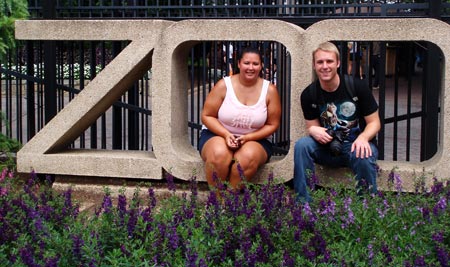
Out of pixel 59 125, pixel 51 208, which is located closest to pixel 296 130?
pixel 59 125

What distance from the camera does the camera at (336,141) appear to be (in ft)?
17.8

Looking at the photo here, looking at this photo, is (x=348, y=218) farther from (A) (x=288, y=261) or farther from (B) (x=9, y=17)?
(B) (x=9, y=17)

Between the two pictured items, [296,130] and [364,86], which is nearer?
[364,86]

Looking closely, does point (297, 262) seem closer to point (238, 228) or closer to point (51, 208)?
point (238, 228)

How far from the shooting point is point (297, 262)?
3.32 m

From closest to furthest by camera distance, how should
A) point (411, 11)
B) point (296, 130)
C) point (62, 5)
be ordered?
point (296, 130) < point (411, 11) < point (62, 5)

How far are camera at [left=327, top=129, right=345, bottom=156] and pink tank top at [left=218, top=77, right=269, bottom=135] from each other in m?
0.54

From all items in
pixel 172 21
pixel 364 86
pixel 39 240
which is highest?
pixel 172 21

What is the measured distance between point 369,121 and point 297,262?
2.39 meters

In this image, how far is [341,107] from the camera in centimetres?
555

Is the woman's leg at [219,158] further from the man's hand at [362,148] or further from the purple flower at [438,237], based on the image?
the purple flower at [438,237]

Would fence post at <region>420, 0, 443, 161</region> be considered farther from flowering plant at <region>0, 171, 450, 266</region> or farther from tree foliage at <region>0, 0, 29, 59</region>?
tree foliage at <region>0, 0, 29, 59</region>

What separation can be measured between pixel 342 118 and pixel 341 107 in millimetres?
79

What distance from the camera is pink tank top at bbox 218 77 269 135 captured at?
5727 millimetres
